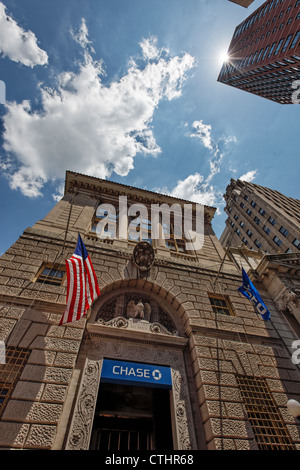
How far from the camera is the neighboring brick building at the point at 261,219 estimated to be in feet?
138

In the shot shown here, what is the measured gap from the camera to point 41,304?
8.70m

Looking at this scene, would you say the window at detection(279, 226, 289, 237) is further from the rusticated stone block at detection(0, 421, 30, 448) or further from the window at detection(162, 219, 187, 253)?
the rusticated stone block at detection(0, 421, 30, 448)

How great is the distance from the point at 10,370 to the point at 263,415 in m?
8.96

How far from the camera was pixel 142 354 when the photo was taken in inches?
356

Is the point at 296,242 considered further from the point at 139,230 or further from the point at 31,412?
the point at 31,412

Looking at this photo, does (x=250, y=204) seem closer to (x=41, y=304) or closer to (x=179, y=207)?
(x=179, y=207)

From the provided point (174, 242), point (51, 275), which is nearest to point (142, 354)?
point (51, 275)

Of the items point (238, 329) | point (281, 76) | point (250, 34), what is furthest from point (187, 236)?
point (250, 34)

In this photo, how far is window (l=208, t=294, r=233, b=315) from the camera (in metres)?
11.7

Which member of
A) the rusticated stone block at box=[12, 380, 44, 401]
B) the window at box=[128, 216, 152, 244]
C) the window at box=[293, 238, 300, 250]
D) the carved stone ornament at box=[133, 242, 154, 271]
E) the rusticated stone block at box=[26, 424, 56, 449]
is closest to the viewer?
the rusticated stone block at box=[26, 424, 56, 449]

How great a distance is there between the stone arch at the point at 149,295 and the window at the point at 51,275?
6.58 feet

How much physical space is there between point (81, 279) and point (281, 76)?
64.9 meters

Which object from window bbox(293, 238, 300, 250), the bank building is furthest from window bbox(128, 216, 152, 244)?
window bbox(293, 238, 300, 250)

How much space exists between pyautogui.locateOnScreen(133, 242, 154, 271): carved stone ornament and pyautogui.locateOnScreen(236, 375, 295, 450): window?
633cm
